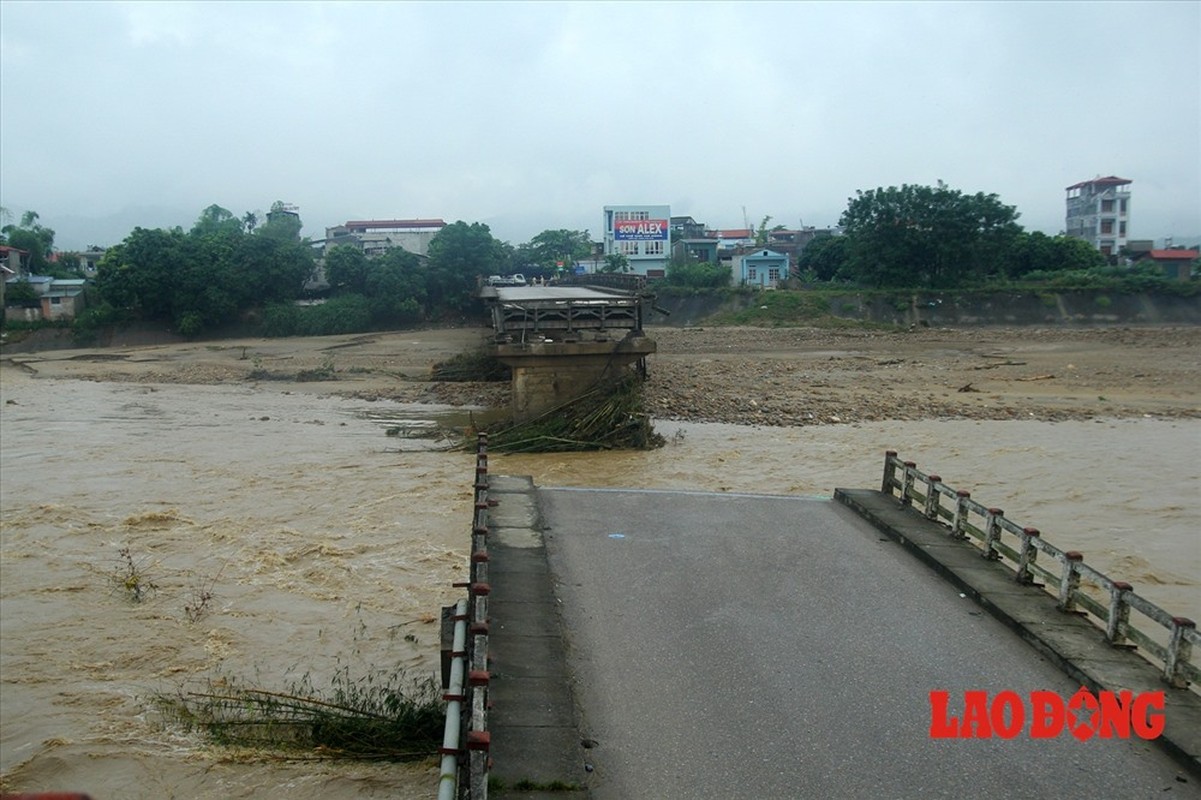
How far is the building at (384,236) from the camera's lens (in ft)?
279

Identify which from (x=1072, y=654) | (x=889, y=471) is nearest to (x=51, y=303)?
(x=889, y=471)

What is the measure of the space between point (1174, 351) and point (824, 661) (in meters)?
38.2

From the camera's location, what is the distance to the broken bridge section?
75.3 feet

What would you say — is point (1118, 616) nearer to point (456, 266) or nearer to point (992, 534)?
point (992, 534)

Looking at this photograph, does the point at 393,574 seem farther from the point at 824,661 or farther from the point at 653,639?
the point at 824,661

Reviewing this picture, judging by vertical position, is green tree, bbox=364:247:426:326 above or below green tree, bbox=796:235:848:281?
below

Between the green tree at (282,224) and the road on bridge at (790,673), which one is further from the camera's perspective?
the green tree at (282,224)

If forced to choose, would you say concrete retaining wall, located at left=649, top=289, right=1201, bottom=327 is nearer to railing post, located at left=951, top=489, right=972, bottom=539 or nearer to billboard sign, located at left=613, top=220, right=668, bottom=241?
billboard sign, located at left=613, top=220, right=668, bottom=241

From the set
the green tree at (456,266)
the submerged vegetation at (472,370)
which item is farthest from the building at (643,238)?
the submerged vegetation at (472,370)

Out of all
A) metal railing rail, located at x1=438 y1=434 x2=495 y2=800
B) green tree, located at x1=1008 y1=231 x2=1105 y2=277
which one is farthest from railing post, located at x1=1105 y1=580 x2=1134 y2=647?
green tree, located at x1=1008 y1=231 x2=1105 y2=277

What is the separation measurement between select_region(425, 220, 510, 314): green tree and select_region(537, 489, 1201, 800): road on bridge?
50.9 m

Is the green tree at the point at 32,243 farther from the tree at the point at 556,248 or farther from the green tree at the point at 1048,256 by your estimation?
the green tree at the point at 1048,256

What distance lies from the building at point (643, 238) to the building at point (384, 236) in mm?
14647

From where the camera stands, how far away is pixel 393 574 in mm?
13391
